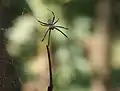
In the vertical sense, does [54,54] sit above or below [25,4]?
below

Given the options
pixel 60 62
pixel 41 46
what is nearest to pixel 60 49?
pixel 60 62

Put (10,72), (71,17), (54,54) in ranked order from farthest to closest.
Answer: (71,17) < (54,54) < (10,72)

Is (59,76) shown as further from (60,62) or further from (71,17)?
(71,17)

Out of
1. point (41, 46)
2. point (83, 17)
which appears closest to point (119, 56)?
point (83, 17)

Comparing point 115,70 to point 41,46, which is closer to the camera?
point 41,46

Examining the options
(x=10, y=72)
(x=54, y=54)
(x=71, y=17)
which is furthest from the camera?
(x=71, y=17)

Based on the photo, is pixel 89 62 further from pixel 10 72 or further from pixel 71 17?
pixel 10 72
